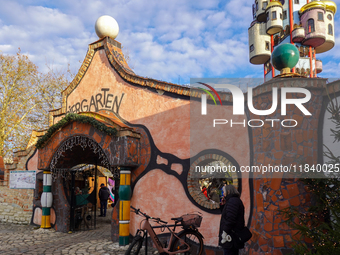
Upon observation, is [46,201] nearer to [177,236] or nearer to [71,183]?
[71,183]

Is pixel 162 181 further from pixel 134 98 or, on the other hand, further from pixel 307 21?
pixel 307 21

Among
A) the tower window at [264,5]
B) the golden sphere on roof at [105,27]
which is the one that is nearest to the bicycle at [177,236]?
the golden sphere on roof at [105,27]

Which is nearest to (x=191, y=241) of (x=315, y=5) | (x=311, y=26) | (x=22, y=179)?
(x=22, y=179)

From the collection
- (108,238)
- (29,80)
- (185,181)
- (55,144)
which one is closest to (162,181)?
(185,181)

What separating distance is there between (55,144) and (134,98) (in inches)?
114

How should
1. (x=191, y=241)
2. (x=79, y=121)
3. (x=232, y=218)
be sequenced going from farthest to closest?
(x=79, y=121), (x=191, y=241), (x=232, y=218)

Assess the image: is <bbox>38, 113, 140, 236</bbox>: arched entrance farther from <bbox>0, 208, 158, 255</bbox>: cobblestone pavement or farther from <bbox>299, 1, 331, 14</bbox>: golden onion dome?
<bbox>299, 1, 331, 14</bbox>: golden onion dome

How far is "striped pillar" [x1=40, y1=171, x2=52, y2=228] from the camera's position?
362 inches

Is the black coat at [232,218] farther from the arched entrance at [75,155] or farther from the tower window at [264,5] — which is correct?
the tower window at [264,5]

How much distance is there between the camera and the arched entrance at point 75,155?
24.2ft

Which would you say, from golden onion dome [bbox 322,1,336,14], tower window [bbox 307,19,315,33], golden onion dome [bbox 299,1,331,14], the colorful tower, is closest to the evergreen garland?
the colorful tower

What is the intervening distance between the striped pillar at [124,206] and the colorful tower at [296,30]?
40.0ft

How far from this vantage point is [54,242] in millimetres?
7746

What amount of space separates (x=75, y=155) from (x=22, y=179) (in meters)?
2.91
